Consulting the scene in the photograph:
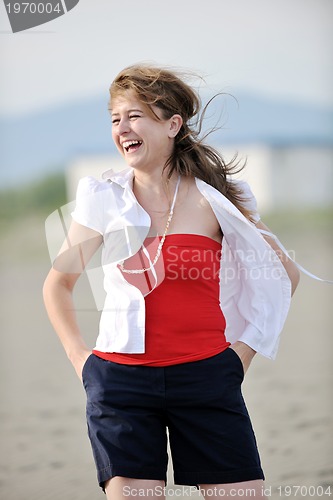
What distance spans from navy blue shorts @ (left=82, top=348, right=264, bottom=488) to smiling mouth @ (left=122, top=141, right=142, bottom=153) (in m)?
0.64

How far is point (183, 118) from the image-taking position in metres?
2.58

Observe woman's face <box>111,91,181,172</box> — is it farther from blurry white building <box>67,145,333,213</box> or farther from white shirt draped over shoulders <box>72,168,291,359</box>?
blurry white building <box>67,145,333,213</box>

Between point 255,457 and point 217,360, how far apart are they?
0.31 m

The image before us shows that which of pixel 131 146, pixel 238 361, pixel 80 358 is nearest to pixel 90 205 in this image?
pixel 131 146

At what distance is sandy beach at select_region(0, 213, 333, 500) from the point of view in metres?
4.12

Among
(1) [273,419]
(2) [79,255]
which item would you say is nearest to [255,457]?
(2) [79,255]

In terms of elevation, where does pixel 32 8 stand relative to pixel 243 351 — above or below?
above

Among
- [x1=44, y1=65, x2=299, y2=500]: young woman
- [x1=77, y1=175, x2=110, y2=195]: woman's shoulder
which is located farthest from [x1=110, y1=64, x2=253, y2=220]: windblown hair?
[x1=77, y1=175, x2=110, y2=195]: woman's shoulder

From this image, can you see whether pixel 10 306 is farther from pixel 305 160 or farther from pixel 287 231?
pixel 305 160

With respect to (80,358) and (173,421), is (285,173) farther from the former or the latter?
(173,421)

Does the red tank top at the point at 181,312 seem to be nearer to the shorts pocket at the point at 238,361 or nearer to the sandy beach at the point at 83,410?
the shorts pocket at the point at 238,361

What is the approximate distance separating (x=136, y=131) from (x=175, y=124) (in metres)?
0.17

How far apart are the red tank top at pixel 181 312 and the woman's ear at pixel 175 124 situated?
348 millimetres

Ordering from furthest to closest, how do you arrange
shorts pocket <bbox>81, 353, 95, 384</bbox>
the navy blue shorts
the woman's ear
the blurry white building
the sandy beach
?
the blurry white building, the sandy beach, the woman's ear, shorts pocket <bbox>81, 353, 95, 384</bbox>, the navy blue shorts
